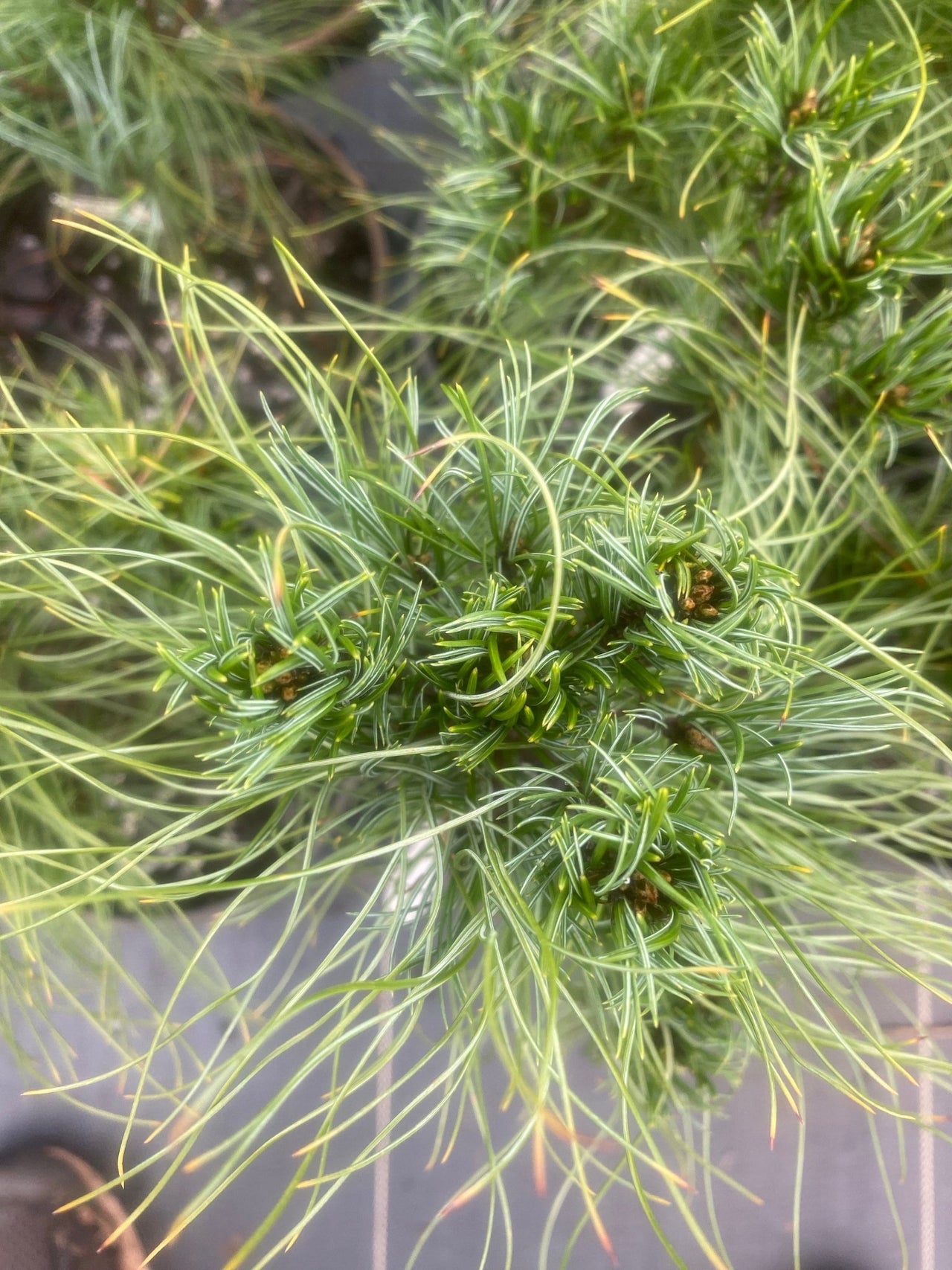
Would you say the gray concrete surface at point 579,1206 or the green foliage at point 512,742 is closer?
the green foliage at point 512,742

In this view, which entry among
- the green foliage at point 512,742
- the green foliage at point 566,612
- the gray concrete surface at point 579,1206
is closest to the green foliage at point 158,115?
the green foliage at point 566,612

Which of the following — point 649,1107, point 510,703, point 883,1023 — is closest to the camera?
point 510,703

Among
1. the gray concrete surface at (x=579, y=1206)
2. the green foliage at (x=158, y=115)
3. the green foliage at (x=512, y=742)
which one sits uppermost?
the green foliage at (x=158, y=115)

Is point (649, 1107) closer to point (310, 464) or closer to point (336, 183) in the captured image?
point (310, 464)

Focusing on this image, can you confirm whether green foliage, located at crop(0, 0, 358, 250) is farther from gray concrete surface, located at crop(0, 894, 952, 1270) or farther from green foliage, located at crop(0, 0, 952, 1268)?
gray concrete surface, located at crop(0, 894, 952, 1270)

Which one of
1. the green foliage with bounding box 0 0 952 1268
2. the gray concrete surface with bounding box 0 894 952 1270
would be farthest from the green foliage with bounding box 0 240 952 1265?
the gray concrete surface with bounding box 0 894 952 1270

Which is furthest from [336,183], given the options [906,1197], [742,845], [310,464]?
[906,1197]

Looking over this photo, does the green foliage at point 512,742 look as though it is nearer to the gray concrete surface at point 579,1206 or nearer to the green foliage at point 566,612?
the green foliage at point 566,612

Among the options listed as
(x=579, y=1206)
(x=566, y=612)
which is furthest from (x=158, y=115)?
(x=579, y=1206)

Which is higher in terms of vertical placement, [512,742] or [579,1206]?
[512,742]

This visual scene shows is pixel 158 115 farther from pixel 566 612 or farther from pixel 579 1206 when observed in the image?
pixel 579 1206

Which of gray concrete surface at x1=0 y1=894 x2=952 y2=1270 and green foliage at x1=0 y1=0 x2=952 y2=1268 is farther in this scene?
gray concrete surface at x1=0 y1=894 x2=952 y2=1270
